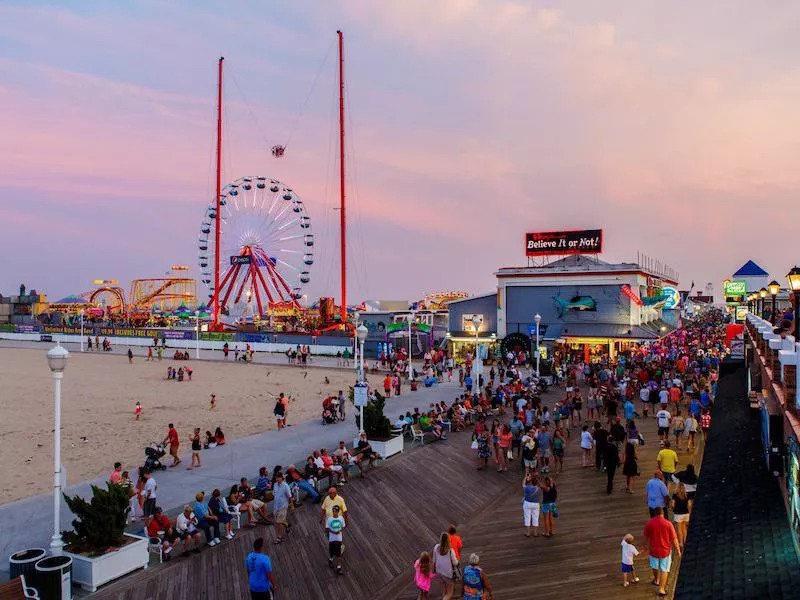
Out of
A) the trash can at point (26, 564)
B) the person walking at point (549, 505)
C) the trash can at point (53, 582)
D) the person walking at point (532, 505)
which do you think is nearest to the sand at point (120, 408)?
the trash can at point (26, 564)

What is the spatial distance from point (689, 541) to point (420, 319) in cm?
3902

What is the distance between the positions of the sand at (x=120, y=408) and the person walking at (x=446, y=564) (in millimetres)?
10039

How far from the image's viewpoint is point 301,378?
34.0m

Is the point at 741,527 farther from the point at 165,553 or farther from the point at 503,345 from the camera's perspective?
the point at 503,345

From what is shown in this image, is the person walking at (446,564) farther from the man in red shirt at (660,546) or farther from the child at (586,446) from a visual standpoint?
the child at (586,446)

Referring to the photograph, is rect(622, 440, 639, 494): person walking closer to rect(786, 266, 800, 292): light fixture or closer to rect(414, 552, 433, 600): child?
rect(786, 266, 800, 292): light fixture

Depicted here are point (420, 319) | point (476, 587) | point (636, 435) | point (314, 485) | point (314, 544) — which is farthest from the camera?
point (420, 319)

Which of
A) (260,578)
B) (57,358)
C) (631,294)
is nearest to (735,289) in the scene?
(631,294)

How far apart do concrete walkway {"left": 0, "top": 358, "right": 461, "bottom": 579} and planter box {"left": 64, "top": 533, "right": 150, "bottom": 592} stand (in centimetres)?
137

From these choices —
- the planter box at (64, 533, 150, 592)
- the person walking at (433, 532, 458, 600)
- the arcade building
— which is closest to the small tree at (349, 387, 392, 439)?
the person walking at (433, 532, 458, 600)

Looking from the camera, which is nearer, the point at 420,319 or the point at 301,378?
the point at 301,378

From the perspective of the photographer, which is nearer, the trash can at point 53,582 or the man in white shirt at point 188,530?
the trash can at point 53,582

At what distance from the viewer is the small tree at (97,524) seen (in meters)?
8.67

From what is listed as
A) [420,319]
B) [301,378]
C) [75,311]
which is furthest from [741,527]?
[75,311]
